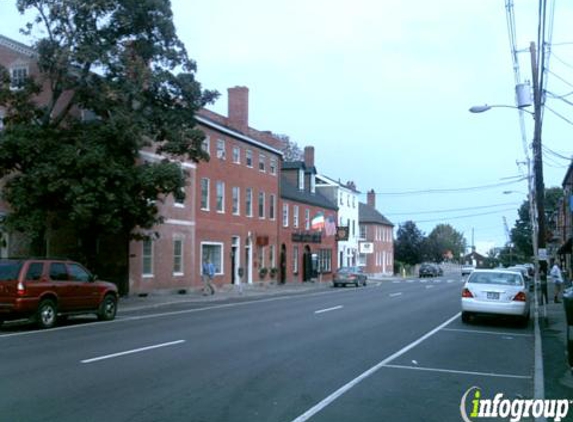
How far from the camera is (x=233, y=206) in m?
39.4

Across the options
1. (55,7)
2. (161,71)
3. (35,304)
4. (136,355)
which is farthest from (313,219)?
(136,355)

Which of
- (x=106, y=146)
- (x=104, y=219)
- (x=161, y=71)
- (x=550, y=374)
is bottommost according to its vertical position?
(x=550, y=374)

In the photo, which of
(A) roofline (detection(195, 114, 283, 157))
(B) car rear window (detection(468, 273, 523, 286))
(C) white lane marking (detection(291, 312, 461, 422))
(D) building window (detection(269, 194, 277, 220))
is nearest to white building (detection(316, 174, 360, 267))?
(D) building window (detection(269, 194, 277, 220))

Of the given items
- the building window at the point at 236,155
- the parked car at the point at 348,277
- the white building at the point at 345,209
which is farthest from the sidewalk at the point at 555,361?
the white building at the point at 345,209

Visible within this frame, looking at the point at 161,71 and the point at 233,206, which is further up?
the point at 161,71

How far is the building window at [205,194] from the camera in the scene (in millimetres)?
35688

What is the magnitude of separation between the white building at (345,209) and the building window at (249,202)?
18199mm

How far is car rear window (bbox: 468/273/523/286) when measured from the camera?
18.1m

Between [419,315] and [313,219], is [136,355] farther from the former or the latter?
[313,219]

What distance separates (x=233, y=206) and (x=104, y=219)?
18.3 metres

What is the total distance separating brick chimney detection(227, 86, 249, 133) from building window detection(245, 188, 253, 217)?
4.21 metres

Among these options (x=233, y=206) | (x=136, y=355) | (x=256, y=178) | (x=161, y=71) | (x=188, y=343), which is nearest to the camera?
(x=136, y=355)

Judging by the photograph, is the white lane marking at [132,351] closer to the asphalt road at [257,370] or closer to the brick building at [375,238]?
the asphalt road at [257,370]

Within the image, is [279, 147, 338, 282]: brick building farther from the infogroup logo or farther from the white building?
the infogroup logo
